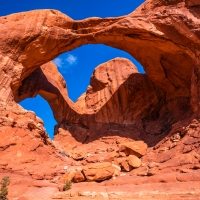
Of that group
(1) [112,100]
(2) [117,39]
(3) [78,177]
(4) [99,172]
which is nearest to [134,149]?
(4) [99,172]

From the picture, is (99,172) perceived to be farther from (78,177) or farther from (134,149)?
(134,149)

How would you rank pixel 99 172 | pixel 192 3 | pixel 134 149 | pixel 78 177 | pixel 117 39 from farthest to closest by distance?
pixel 117 39 → pixel 192 3 → pixel 134 149 → pixel 78 177 → pixel 99 172

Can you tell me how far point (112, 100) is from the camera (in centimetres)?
2270

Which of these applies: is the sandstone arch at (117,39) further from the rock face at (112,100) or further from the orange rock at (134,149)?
the orange rock at (134,149)

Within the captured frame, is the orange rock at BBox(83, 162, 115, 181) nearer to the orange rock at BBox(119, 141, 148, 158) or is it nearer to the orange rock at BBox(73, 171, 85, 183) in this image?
the orange rock at BBox(73, 171, 85, 183)

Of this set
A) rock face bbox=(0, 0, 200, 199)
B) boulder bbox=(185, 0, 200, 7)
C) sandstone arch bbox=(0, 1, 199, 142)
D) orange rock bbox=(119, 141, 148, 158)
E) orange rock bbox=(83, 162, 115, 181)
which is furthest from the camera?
sandstone arch bbox=(0, 1, 199, 142)

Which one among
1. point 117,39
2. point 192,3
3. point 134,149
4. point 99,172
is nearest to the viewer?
point 99,172

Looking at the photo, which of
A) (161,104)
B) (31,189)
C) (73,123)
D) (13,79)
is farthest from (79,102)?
(31,189)

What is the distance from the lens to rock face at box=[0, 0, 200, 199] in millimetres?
11164

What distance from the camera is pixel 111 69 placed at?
997 inches

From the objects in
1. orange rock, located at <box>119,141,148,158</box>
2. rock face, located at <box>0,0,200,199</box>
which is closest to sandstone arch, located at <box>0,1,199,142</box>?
rock face, located at <box>0,0,200,199</box>

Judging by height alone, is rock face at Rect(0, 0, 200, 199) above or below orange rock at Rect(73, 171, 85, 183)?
above

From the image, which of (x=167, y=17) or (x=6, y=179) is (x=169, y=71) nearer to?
(x=167, y=17)

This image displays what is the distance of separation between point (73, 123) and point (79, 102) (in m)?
5.53
